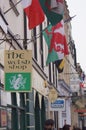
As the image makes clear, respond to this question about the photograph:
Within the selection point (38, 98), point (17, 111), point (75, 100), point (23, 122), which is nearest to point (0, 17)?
point (17, 111)

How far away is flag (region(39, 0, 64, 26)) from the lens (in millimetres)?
11336

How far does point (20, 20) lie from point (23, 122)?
3.12 m

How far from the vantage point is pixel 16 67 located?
1179cm

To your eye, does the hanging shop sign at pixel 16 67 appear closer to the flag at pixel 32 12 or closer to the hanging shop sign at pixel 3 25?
the hanging shop sign at pixel 3 25

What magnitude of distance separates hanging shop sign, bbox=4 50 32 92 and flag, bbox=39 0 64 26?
0.92 m

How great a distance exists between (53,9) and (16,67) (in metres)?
1.43

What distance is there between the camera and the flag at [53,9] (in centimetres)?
1134

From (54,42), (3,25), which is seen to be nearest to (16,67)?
(3,25)

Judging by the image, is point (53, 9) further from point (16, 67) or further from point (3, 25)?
point (3, 25)

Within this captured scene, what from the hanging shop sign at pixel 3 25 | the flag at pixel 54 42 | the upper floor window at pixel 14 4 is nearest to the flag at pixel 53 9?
the hanging shop sign at pixel 3 25

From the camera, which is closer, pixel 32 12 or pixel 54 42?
pixel 32 12

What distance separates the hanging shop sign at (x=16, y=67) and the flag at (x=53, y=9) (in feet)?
3.01

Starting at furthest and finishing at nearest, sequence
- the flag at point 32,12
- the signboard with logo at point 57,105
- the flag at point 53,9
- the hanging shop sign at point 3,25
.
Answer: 1. the signboard with logo at point 57,105
2. the flag at point 32,12
3. the hanging shop sign at point 3,25
4. the flag at point 53,9

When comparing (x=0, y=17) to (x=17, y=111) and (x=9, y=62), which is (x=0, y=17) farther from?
(x=17, y=111)
